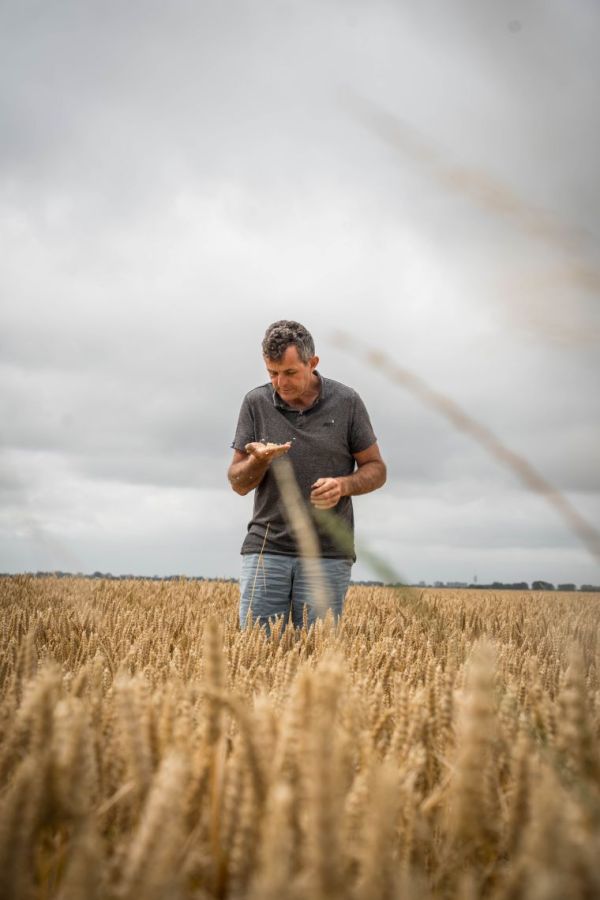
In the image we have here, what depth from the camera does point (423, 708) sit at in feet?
4.65

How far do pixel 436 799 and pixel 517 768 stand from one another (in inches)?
10.3

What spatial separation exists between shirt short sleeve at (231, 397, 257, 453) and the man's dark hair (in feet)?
1.55

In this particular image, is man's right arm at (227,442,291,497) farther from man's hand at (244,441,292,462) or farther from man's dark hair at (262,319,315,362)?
man's dark hair at (262,319,315,362)

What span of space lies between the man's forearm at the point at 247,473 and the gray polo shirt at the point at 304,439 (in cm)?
18

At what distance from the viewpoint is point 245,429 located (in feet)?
13.6

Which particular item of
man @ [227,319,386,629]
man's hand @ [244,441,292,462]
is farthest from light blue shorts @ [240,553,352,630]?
man's hand @ [244,441,292,462]

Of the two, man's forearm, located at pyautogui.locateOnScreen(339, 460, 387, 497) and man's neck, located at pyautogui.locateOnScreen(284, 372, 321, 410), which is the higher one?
man's neck, located at pyautogui.locateOnScreen(284, 372, 321, 410)

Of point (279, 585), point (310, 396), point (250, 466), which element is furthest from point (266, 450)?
point (279, 585)

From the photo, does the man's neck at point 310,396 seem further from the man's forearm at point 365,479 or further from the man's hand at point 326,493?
the man's hand at point 326,493

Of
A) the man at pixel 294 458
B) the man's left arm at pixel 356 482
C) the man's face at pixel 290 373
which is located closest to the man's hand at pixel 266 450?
the man's left arm at pixel 356 482

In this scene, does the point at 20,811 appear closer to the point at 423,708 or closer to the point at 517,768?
the point at 517,768

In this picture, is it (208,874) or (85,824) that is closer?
(85,824)

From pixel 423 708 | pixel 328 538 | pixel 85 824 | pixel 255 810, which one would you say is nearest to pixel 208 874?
pixel 255 810

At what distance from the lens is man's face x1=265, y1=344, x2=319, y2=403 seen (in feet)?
12.3
